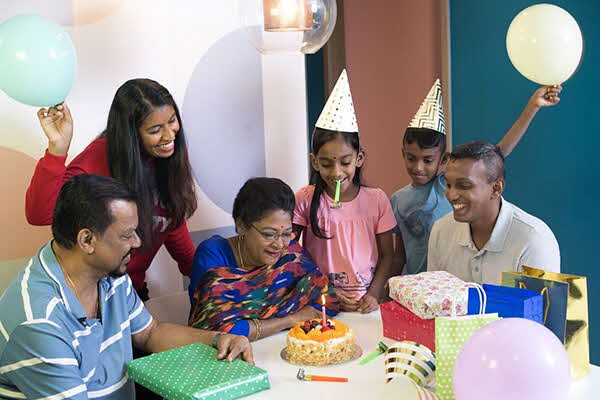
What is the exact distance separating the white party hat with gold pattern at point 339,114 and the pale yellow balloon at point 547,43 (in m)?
0.61

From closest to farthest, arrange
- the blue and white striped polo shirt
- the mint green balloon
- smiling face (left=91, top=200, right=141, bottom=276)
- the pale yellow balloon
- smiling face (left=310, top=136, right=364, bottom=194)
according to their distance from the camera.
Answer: the blue and white striped polo shirt, smiling face (left=91, top=200, right=141, bottom=276), the mint green balloon, the pale yellow balloon, smiling face (left=310, top=136, right=364, bottom=194)

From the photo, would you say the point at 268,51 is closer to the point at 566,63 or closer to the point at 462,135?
the point at 566,63

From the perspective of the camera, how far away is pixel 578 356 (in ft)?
5.29

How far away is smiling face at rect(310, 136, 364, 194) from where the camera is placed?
241 cm

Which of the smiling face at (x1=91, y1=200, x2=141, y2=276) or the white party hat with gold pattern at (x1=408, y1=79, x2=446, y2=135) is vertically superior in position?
the white party hat with gold pattern at (x1=408, y1=79, x2=446, y2=135)

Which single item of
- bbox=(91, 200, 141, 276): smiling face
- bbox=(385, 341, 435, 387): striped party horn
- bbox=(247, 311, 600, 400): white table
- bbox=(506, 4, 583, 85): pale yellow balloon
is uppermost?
bbox=(506, 4, 583, 85): pale yellow balloon

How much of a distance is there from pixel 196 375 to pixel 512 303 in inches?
29.6

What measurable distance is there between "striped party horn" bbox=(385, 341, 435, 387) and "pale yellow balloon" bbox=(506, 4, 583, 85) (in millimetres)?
1215

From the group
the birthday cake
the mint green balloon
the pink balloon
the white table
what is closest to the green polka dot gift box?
the white table

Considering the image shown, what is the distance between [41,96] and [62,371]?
0.83m

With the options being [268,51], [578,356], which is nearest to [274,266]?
[268,51]

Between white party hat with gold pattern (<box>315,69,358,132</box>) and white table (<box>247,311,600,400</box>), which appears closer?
white table (<box>247,311,600,400</box>)

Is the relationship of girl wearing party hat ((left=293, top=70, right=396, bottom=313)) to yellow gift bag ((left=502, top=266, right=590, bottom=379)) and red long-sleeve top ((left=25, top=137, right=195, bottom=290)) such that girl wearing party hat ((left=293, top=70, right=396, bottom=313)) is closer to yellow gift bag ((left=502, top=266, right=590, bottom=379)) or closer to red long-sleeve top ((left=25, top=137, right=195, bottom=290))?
red long-sleeve top ((left=25, top=137, right=195, bottom=290))

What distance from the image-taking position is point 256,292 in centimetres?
208
